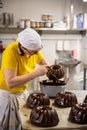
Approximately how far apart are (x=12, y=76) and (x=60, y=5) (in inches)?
120

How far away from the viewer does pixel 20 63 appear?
85.0 inches

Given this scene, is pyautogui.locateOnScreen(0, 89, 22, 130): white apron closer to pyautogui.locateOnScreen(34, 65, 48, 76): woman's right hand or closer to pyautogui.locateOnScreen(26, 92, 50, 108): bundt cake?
pyautogui.locateOnScreen(26, 92, 50, 108): bundt cake

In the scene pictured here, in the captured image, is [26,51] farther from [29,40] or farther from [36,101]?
[36,101]

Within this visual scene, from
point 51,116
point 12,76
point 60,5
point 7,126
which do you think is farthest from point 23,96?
point 60,5

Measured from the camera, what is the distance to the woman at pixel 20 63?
2.05m

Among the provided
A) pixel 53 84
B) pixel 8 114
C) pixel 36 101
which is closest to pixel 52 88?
pixel 53 84

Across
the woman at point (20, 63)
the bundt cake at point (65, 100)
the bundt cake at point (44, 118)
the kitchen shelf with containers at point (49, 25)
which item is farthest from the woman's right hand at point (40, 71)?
the kitchen shelf with containers at point (49, 25)

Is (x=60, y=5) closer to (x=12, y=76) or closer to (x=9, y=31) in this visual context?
(x=9, y=31)

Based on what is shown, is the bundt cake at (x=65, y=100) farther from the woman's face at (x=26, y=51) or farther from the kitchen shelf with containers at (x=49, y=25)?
the kitchen shelf with containers at (x=49, y=25)

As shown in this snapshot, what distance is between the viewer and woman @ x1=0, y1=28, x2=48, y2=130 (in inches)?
80.7

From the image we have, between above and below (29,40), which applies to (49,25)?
above

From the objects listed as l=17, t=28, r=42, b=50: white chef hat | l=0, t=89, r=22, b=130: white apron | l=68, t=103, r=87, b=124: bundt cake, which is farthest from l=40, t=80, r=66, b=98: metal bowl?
l=0, t=89, r=22, b=130: white apron

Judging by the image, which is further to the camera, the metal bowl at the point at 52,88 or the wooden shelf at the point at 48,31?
the wooden shelf at the point at 48,31

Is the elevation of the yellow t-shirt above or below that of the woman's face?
below
